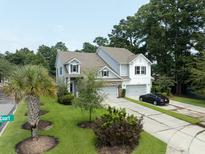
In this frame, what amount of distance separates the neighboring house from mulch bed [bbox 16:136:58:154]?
15153 millimetres

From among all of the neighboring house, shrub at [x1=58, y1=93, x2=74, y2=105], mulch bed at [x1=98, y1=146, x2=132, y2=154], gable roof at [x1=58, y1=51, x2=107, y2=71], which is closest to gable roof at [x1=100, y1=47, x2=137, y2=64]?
the neighboring house

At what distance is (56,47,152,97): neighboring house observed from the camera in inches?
1053

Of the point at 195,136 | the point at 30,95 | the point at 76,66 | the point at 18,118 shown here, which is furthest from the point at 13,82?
the point at 76,66

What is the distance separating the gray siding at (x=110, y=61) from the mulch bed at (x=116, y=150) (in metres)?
19.9

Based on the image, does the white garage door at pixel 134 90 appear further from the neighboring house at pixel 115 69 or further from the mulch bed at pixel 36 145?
the mulch bed at pixel 36 145

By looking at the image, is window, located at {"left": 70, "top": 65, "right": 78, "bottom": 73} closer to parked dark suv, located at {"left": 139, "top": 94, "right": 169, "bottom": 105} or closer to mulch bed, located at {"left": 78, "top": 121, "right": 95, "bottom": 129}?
parked dark suv, located at {"left": 139, "top": 94, "right": 169, "bottom": 105}

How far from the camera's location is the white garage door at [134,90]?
2955 cm

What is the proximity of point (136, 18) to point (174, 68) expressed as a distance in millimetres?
14824

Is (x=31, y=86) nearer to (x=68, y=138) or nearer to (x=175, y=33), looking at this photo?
(x=68, y=138)

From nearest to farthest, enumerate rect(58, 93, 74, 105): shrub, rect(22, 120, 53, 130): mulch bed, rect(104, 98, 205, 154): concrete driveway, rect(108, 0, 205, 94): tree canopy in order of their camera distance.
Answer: rect(104, 98, 205, 154): concrete driveway
rect(22, 120, 53, 130): mulch bed
rect(58, 93, 74, 105): shrub
rect(108, 0, 205, 94): tree canopy

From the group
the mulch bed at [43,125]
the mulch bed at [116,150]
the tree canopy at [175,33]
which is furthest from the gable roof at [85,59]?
the mulch bed at [116,150]

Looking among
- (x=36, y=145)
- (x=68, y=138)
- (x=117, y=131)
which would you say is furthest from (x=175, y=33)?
(x=36, y=145)

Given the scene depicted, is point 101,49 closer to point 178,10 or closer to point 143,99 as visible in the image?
point 143,99

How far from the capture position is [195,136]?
1216 centimetres
